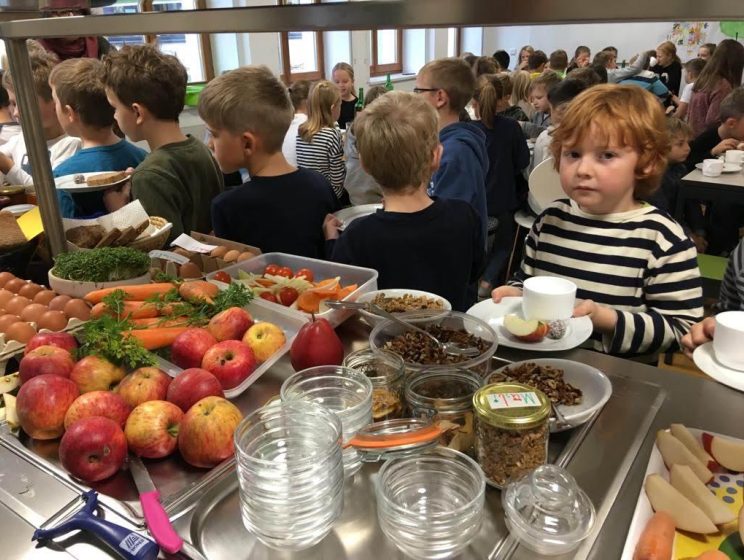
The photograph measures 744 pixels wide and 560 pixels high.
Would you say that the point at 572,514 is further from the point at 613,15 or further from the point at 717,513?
the point at 613,15

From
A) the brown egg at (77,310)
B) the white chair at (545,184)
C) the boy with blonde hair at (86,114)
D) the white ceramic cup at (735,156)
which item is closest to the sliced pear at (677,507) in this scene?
the brown egg at (77,310)

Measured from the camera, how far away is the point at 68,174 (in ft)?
7.31

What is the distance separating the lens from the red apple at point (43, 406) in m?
0.88

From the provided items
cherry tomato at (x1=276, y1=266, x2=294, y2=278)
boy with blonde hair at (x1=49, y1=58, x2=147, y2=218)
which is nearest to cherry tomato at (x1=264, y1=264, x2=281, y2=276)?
cherry tomato at (x1=276, y1=266, x2=294, y2=278)

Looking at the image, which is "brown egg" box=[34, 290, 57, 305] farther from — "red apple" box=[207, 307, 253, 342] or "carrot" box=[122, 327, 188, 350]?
"red apple" box=[207, 307, 253, 342]

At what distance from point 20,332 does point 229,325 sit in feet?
1.34

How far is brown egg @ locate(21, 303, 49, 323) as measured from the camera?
3.89ft

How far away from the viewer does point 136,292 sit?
Answer: 1.27 m

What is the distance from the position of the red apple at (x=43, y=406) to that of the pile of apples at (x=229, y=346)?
21cm

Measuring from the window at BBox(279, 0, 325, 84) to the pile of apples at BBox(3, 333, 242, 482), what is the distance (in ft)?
22.4

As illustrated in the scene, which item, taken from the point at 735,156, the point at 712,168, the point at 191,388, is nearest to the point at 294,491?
the point at 191,388

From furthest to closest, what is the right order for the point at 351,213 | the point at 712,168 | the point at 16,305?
1. the point at 712,168
2. the point at 351,213
3. the point at 16,305

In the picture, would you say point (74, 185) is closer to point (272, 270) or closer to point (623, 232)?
point (272, 270)

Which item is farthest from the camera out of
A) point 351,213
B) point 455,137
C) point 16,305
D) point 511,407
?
point 455,137
